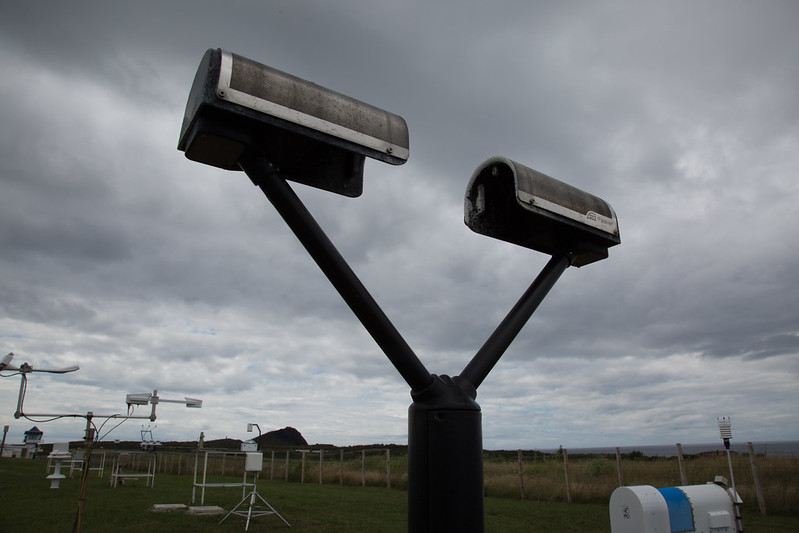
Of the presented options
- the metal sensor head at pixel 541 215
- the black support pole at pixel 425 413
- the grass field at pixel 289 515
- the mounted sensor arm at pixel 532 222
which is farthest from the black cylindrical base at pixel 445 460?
the grass field at pixel 289 515

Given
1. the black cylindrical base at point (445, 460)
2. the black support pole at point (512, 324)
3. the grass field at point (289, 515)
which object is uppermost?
the black support pole at point (512, 324)

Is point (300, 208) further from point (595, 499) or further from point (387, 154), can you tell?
point (595, 499)

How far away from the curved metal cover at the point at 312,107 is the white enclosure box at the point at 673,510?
4701 millimetres

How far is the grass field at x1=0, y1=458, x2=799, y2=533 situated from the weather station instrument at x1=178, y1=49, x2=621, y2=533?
967 centimetres

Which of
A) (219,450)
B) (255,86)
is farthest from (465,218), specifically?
(219,450)

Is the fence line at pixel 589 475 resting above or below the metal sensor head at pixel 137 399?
below

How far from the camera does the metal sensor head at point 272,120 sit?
3.63 feet

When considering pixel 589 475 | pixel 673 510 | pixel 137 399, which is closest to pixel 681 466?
pixel 589 475

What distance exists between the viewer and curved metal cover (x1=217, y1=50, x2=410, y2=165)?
3.64 feet

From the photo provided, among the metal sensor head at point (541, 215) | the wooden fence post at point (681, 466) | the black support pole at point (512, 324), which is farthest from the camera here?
the wooden fence post at point (681, 466)

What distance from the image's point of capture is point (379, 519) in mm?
11250

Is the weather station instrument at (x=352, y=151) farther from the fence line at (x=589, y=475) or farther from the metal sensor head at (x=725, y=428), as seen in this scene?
the fence line at (x=589, y=475)

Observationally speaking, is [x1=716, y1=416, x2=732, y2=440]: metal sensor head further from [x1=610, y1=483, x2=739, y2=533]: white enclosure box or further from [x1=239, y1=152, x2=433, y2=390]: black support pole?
[x1=239, y1=152, x2=433, y2=390]: black support pole

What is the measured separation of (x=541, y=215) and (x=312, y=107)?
69 centimetres
